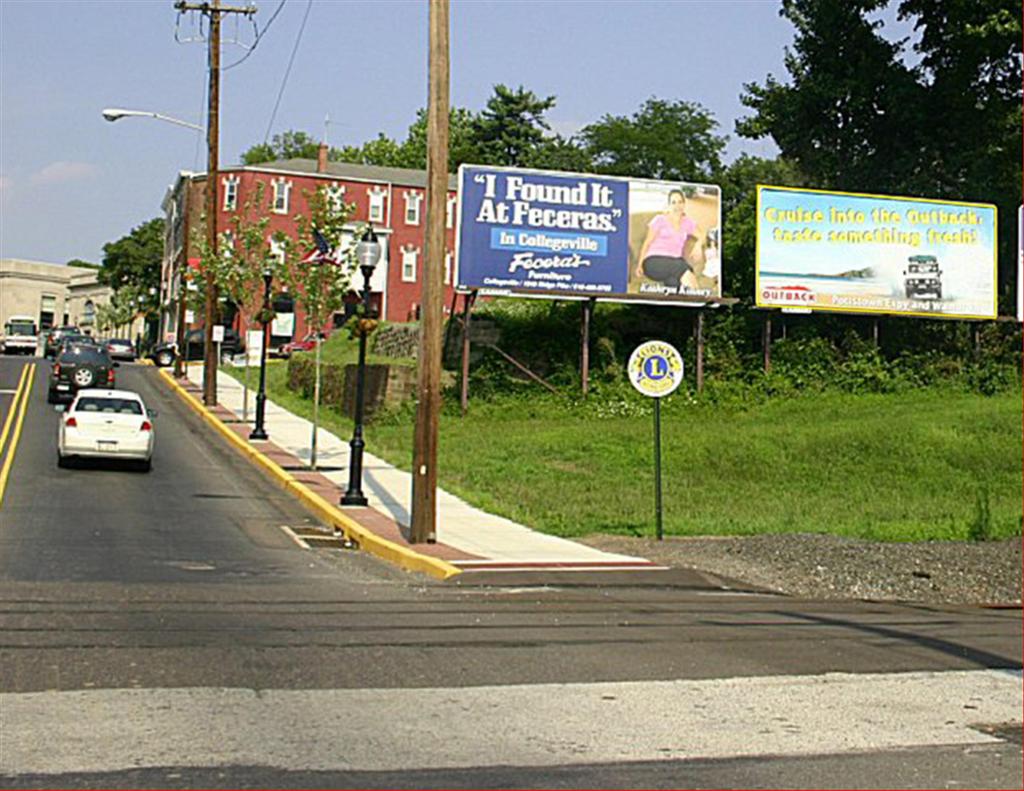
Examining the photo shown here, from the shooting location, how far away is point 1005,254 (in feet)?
148

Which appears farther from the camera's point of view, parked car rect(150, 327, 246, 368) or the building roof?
the building roof

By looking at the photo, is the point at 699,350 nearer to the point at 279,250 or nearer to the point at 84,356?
the point at 279,250

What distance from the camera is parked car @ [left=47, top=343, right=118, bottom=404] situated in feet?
136

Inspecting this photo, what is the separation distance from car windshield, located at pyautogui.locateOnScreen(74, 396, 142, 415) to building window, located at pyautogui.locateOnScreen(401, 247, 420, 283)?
53.5m

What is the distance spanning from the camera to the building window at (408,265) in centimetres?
8175

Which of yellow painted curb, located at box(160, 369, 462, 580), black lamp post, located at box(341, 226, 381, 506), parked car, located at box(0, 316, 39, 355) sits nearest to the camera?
yellow painted curb, located at box(160, 369, 462, 580)

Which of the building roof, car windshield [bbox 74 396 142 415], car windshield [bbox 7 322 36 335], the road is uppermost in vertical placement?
the building roof

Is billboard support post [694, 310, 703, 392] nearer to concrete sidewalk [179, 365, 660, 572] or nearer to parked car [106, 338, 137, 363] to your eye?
concrete sidewalk [179, 365, 660, 572]

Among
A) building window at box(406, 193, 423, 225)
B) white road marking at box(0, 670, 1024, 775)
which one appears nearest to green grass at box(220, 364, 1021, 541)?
white road marking at box(0, 670, 1024, 775)

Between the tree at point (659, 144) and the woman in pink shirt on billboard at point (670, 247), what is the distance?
4876cm

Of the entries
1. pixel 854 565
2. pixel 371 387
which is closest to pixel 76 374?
pixel 371 387

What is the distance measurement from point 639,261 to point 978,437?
37.0 ft

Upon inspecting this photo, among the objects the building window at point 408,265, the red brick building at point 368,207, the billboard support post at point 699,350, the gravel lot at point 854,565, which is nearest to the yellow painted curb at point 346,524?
the gravel lot at point 854,565

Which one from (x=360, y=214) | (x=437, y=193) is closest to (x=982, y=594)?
(x=437, y=193)
